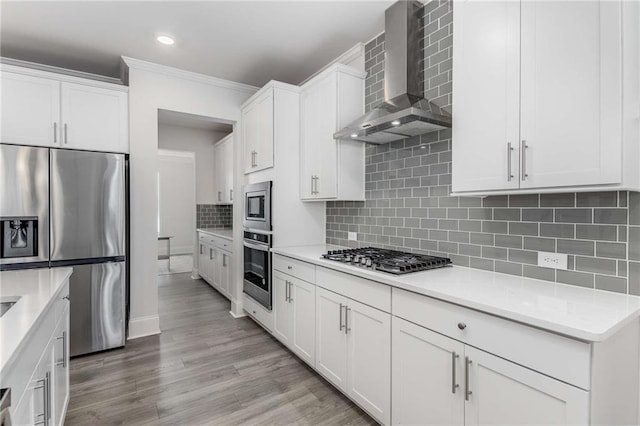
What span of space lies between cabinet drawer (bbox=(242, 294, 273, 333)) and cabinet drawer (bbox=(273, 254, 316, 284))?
1.80 ft

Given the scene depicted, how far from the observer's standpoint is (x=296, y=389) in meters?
2.31

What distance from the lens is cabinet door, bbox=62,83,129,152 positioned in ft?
9.55

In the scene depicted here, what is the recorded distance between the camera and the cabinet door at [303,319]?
2.46 metres

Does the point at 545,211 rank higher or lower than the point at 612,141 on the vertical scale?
lower

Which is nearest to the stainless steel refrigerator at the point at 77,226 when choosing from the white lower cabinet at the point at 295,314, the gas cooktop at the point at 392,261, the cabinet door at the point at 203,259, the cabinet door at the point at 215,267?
the white lower cabinet at the point at 295,314

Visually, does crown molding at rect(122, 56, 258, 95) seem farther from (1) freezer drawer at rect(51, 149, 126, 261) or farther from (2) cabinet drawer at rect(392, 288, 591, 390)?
(2) cabinet drawer at rect(392, 288, 591, 390)

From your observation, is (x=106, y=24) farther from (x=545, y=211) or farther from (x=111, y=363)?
(x=545, y=211)

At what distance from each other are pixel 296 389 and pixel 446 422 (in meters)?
1.19

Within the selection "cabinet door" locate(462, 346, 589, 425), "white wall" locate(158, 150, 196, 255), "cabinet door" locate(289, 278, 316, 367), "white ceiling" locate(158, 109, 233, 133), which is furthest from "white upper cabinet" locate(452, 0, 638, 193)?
"white wall" locate(158, 150, 196, 255)

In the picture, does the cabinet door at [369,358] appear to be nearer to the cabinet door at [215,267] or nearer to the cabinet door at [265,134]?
the cabinet door at [265,134]

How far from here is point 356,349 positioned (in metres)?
2.01

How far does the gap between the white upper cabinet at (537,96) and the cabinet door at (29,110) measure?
3.38m

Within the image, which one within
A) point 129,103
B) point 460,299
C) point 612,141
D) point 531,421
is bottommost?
point 531,421

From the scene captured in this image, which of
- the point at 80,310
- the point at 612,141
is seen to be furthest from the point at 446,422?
the point at 80,310
